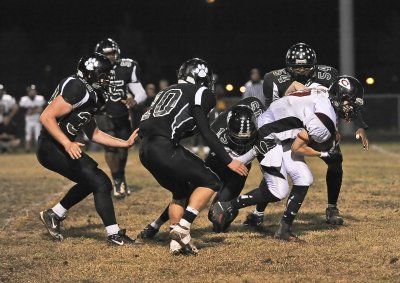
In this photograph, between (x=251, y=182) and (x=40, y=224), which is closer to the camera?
(x=40, y=224)

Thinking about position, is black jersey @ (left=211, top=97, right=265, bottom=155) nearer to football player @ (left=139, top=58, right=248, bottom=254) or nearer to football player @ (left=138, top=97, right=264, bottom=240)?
football player @ (left=138, top=97, right=264, bottom=240)

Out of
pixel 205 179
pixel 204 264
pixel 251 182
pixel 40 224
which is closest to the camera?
pixel 204 264

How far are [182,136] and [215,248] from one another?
39.0 inches

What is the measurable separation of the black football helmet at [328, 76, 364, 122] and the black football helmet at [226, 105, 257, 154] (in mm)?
743

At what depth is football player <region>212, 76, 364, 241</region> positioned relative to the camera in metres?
7.11

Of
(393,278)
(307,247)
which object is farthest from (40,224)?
(393,278)

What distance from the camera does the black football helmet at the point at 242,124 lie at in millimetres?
7289

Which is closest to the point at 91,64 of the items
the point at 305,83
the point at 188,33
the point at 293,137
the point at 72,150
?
the point at 72,150

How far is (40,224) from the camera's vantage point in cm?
871

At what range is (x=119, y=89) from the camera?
11.2m

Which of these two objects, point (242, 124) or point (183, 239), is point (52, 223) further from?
point (242, 124)

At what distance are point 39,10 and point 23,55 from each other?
10.5 ft

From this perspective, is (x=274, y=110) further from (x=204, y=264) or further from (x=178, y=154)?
(x=204, y=264)

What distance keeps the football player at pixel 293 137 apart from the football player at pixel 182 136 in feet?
2.42
